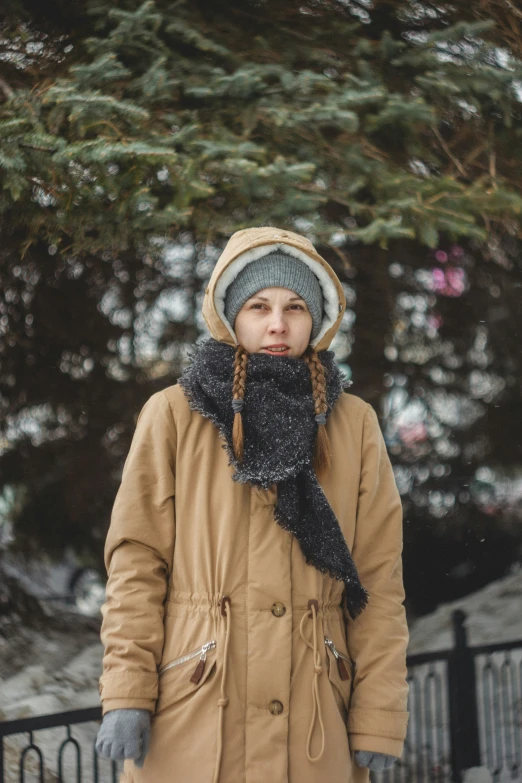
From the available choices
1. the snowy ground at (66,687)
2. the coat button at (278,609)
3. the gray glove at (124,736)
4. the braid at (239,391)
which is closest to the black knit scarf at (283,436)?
the braid at (239,391)

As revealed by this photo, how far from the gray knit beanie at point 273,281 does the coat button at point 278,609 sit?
73 cm

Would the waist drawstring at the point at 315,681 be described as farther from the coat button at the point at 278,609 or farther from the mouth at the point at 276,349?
the mouth at the point at 276,349

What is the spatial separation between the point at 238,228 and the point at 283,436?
157 cm

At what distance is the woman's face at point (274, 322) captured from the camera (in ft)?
6.25

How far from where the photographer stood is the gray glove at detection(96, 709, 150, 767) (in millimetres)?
1621

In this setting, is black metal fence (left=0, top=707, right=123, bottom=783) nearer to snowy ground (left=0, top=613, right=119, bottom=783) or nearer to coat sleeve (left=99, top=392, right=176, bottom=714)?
snowy ground (left=0, top=613, right=119, bottom=783)

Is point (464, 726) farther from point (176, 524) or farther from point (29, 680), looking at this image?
point (176, 524)

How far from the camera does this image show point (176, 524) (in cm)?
181

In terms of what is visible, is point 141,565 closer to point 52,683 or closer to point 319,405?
point 319,405

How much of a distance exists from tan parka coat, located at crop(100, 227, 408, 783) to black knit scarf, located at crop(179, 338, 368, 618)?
0.18ft

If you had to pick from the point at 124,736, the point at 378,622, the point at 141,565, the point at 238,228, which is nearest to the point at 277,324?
the point at 141,565

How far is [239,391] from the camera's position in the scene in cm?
182

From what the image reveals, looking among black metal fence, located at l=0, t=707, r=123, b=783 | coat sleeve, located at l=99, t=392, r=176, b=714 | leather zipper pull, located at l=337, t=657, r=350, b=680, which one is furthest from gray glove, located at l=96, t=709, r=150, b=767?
black metal fence, located at l=0, t=707, r=123, b=783

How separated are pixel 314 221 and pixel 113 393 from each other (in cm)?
175
